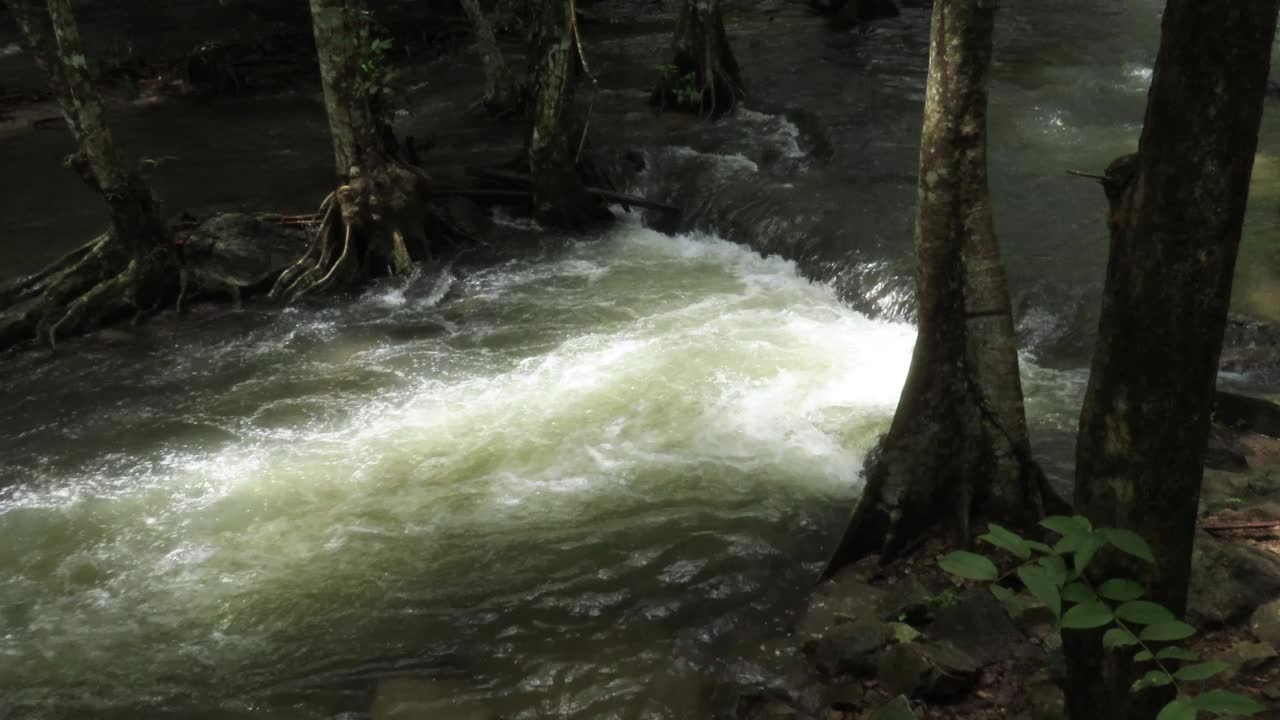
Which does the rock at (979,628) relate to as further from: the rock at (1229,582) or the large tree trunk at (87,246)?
the large tree trunk at (87,246)

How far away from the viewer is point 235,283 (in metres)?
10.0

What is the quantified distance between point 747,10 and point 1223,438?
1822 centimetres

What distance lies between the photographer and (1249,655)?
4.04m

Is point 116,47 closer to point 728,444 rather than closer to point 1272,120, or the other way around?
point 728,444

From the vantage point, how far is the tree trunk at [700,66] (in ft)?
47.8

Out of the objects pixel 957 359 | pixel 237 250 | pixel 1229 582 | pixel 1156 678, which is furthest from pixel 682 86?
pixel 1156 678

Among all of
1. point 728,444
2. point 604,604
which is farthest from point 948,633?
point 728,444

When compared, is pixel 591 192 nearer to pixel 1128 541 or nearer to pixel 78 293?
pixel 78 293

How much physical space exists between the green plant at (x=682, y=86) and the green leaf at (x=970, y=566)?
493 inches

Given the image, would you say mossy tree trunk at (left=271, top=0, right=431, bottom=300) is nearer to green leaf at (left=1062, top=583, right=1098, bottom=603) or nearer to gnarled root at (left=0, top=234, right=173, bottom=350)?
gnarled root at (left=0, top=234, right=173, bottom=350)

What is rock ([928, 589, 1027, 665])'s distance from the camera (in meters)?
4.53

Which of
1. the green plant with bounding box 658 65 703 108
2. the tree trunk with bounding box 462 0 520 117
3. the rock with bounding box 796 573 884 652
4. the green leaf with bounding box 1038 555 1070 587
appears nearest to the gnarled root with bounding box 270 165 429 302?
the tree trunk with bounding box 462 0 520 117

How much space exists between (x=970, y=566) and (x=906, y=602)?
2.36 metres

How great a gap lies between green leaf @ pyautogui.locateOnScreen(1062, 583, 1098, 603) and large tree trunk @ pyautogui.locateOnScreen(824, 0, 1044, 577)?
2.40m
